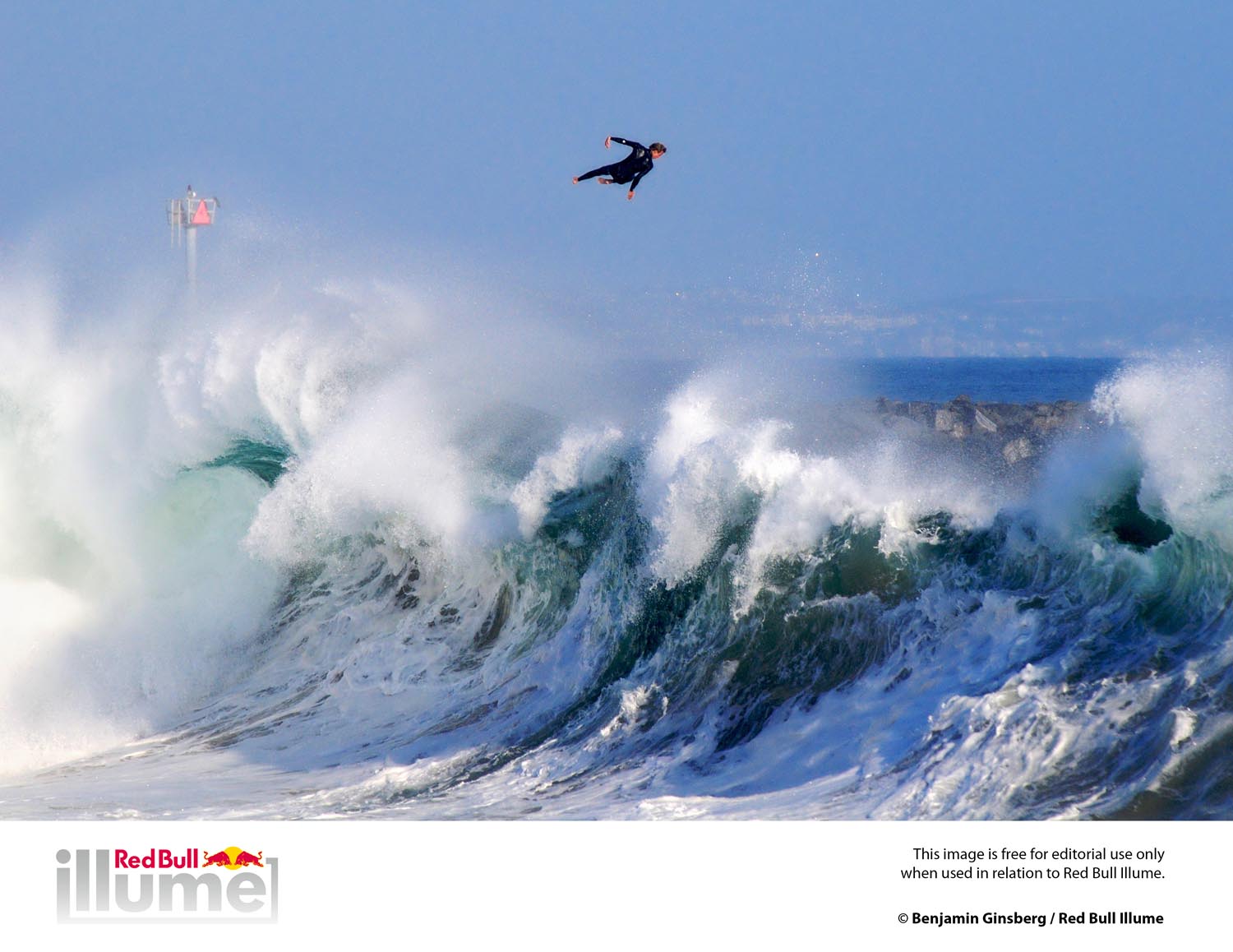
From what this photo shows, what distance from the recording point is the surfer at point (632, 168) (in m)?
10.3

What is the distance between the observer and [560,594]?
1144 cm

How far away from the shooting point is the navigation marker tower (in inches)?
1791

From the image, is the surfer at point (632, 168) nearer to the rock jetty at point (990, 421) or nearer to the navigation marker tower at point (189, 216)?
the rock jetty at point (990, 421)

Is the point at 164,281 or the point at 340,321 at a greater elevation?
the point at 164,281

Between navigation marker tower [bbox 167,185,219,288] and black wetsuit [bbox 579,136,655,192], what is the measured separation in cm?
3737

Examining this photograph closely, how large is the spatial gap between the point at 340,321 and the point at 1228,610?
33.4ft

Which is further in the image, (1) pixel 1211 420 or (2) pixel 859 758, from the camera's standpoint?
(1) pixel 1211 420

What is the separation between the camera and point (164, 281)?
19.0 m

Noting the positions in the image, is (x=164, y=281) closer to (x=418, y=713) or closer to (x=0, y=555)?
(x=0, y=555)
